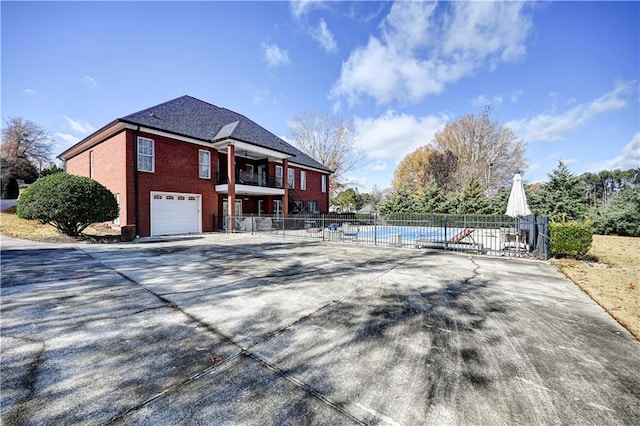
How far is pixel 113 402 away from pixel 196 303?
2.27m

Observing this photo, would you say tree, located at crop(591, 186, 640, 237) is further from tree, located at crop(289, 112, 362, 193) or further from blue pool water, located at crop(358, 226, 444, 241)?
tree, located at crop(289, 112, 362, 193)

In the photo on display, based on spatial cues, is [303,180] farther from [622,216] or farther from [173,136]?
[622,216]

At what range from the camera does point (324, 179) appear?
2959 cm

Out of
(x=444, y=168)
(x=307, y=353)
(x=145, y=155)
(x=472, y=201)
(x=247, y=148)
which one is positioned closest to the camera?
(x=307, y=353)

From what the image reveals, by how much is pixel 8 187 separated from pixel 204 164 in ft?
80.7

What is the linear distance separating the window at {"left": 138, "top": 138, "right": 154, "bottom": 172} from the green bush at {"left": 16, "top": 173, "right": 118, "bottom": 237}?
3.40 m

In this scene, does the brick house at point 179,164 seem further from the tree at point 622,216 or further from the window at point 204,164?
the tree at point 622,216

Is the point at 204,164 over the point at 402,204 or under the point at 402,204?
over

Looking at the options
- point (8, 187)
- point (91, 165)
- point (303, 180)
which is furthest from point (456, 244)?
point (8, 187)

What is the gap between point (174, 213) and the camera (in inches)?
626

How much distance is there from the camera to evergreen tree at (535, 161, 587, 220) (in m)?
20.2

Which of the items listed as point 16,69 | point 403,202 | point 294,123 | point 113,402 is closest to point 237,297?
point 113,402

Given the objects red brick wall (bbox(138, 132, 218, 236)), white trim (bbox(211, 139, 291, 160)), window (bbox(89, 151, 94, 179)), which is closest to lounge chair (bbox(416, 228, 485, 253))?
white trim (bbox(211, 139, 291, 160))

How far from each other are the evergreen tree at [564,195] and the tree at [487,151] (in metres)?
11.0
